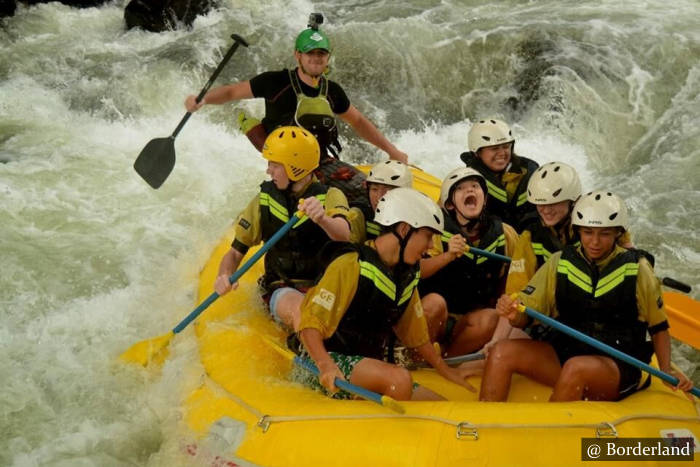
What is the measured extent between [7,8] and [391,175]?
8283 millimetres

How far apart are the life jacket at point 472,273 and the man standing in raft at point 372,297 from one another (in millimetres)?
517

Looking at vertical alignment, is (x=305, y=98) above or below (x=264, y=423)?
above

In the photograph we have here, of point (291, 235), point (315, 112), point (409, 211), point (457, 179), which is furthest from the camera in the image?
point (315, 112)

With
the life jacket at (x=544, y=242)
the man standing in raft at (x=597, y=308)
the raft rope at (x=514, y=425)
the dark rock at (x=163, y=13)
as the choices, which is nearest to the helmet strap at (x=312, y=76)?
the life jacket at (x=544, y=242)

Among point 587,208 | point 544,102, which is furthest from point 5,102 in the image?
point 587,208

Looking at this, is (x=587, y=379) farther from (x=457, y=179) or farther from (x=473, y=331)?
(x=457, y=179)

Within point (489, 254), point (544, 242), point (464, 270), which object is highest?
point (544, 242)

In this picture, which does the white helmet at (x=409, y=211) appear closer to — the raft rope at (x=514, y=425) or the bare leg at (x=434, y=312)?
the bare leg at (x=434, y=312)

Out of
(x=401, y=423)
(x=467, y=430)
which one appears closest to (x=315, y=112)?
(x=401, y=423)

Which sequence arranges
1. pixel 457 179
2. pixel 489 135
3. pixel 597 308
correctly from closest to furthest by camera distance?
pixel 597 308, pixel 457 179, pixel 489 135

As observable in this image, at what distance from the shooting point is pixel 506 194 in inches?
156

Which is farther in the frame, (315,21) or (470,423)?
(315,21)

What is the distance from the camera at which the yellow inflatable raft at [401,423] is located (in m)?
2.60

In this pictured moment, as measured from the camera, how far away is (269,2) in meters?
10.1
